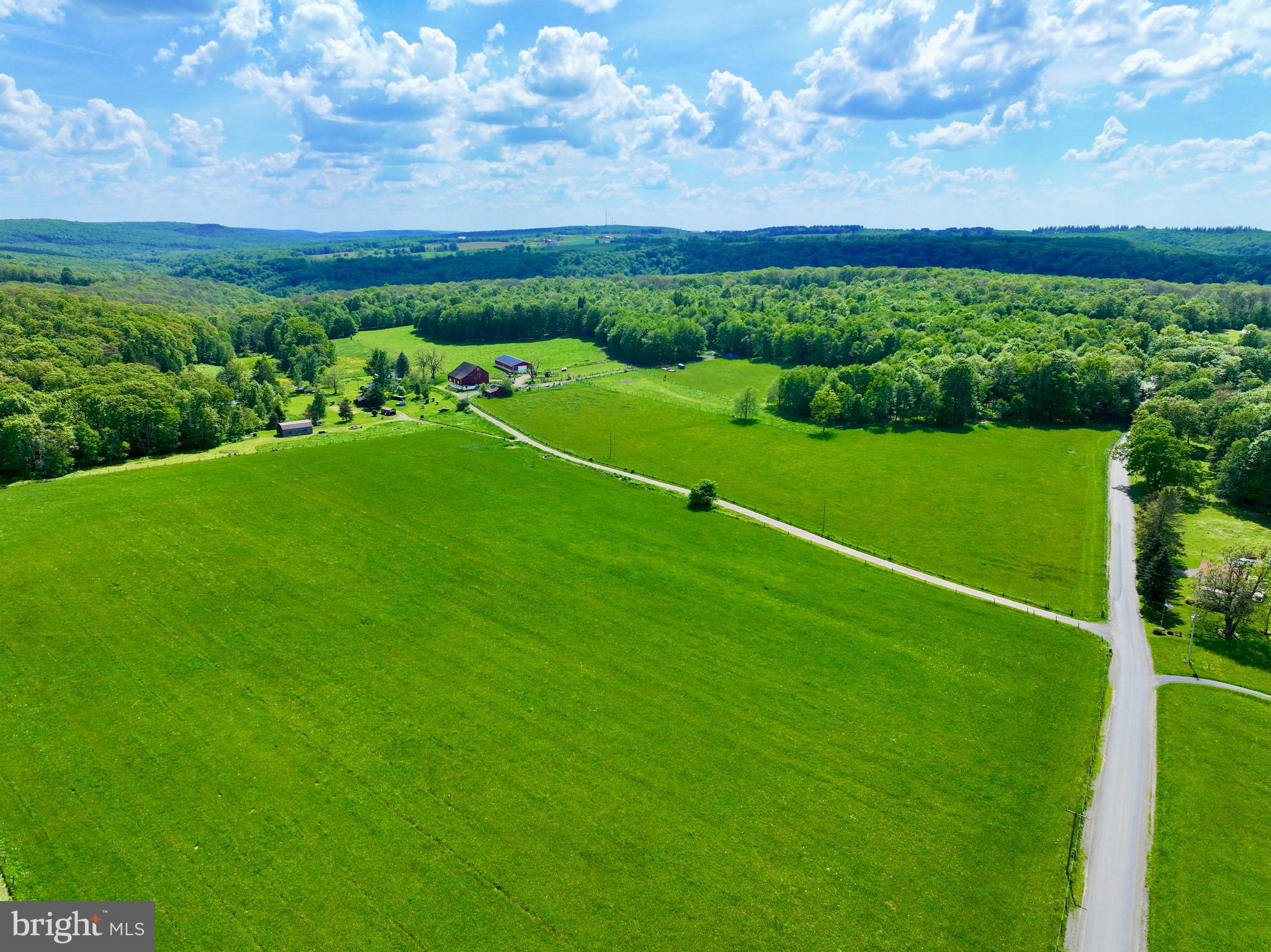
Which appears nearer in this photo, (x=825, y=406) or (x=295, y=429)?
(x=295, y=429)

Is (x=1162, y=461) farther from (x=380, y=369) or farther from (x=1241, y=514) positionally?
(x=380, y=369)

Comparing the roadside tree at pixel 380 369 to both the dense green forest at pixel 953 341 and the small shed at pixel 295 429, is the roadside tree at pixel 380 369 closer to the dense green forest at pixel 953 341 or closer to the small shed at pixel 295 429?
the small shed at pixel 295 429

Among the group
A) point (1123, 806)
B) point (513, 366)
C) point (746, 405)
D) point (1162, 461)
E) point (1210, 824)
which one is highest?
point (513, 366)

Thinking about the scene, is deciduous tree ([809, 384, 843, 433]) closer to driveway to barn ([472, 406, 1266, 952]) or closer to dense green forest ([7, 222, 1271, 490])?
dense green forest ([7, 222, 1271, 490])

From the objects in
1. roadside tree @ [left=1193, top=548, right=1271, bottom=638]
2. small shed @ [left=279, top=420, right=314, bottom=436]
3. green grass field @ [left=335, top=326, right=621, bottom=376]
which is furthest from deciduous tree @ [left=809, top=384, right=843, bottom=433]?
small shed @ [left=279, top=420, right=314, bottom=436]

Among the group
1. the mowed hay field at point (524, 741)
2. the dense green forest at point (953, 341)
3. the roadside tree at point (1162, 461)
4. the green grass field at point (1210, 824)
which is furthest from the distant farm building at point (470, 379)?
the green grass field at point (1210, 824)

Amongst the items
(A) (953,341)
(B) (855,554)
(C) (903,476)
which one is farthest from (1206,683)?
(A) (953,341)

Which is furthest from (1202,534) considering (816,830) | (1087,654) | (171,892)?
(171,892)
